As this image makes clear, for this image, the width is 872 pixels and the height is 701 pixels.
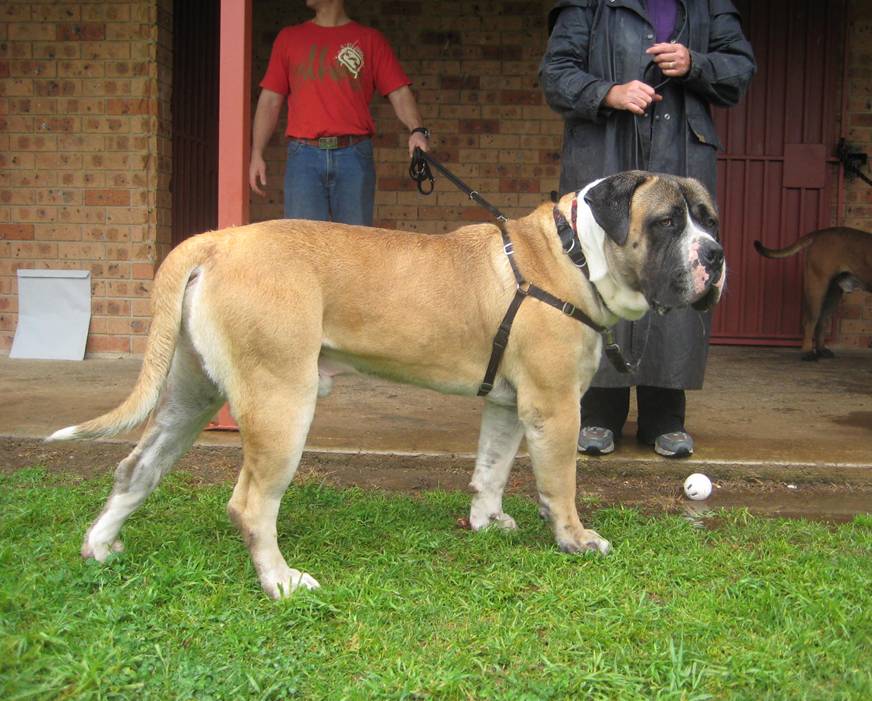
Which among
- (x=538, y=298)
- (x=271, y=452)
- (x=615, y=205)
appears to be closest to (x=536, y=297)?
(x=538, y=298)

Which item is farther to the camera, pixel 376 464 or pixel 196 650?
pixel 376 464

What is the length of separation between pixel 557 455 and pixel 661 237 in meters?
0.87

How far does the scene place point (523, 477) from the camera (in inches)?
183

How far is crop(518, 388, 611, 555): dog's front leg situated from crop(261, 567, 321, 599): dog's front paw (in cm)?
94

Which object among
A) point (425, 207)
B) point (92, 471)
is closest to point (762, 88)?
point (425, 207)

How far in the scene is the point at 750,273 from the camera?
9227 mm

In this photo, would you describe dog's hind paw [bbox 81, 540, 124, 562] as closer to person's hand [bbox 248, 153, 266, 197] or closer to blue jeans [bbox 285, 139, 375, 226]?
blue jeans [bbox 285, 139, 375, 226]

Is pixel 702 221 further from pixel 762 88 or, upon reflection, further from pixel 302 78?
pixel 762 88

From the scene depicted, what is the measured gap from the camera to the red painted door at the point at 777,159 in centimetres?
→ 893

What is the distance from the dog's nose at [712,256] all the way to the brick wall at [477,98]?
226 inches

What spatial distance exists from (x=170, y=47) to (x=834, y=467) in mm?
6284

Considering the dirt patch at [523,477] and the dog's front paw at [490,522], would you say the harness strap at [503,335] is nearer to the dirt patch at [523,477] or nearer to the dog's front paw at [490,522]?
the dog's front paw at [490,522]

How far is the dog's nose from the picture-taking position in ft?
10.4

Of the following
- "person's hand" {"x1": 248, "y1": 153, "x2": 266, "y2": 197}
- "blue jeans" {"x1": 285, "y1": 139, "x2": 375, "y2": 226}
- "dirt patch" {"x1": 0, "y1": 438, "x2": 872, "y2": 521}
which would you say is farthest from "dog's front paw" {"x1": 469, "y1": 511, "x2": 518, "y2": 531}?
"person's hand" {"x1": 248, "y1": 153, "x2": 266, "y2": 197}
